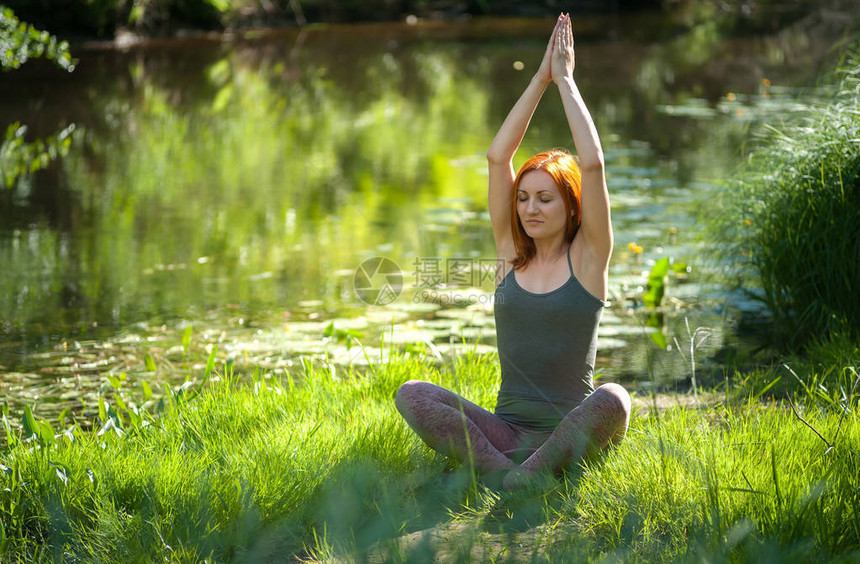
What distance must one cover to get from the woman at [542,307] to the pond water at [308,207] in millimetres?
281

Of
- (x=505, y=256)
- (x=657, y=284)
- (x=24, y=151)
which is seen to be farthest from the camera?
(x=24, y=151)

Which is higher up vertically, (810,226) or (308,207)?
(308,207)

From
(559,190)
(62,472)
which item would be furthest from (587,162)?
(62,472)

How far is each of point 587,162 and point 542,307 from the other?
1.55 feet

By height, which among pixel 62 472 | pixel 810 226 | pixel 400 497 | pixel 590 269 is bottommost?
pixel 400 497

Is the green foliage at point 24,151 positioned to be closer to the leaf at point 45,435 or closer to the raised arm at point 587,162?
the leaf at point 45,435

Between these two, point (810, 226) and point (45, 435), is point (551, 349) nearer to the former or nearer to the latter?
point (45, 435)

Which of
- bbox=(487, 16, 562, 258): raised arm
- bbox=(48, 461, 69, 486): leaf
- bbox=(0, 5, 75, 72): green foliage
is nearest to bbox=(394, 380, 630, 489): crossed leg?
bbox=(487, 16, 562, 258): raised arm

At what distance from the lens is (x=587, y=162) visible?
2984 mm

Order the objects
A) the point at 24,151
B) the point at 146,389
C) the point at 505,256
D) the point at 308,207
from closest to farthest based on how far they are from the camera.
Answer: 1. the point at 505,256
2. the point at 146,389
3. the point at 308,207
4. the point at 24,151

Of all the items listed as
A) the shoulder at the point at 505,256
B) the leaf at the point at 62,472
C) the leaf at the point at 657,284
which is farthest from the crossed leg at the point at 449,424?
the leaf at the point at 657,284

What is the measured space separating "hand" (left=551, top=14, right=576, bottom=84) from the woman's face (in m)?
0.32

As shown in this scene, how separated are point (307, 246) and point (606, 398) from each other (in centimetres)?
396

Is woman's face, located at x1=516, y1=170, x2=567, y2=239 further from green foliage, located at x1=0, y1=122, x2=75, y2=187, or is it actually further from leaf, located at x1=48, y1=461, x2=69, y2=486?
green foliage, located at x1=0, y1=122, x2=75, y2=187
